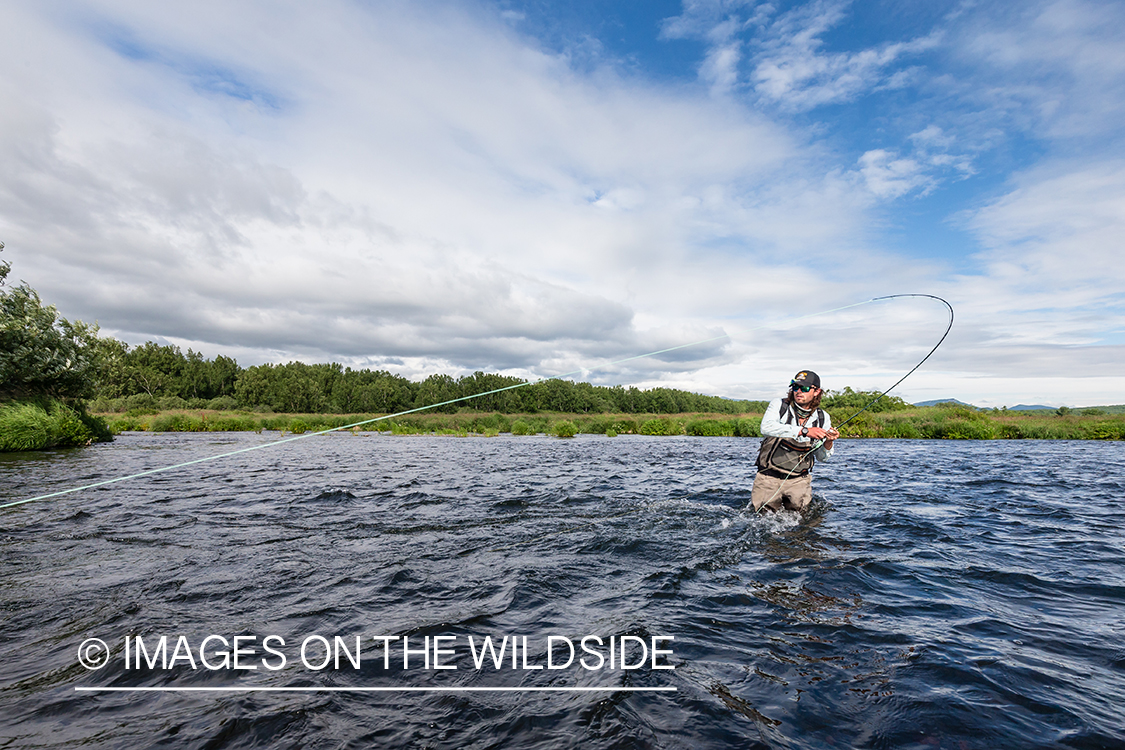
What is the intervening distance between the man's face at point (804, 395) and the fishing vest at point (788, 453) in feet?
1.11

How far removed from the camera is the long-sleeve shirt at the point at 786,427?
9.77 meters

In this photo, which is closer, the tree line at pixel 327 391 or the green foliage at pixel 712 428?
the green foliage at pixel 712 428

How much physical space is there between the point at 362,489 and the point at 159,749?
12292 millimetres

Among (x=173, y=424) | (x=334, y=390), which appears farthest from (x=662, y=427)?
(x=334, y=390)

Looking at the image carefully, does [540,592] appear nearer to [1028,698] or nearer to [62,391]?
[1028,698]

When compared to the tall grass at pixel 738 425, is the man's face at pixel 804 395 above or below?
above

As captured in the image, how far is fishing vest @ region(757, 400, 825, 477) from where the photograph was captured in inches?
397

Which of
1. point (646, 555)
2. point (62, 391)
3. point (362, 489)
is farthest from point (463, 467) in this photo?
point (62, 391)

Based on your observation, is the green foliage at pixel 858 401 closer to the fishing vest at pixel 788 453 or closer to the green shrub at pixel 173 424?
the fishing vest at pixel 788 453

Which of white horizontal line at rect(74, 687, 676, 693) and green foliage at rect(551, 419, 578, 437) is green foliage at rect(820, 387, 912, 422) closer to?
green foliage at rect(551, 419, 578, 437)

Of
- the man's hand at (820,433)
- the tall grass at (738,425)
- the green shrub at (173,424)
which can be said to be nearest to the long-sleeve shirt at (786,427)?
the man's hand at (820,433)

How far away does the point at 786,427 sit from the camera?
9.85 meters

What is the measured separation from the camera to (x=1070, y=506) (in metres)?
12.4

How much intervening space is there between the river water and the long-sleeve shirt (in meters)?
1.58
